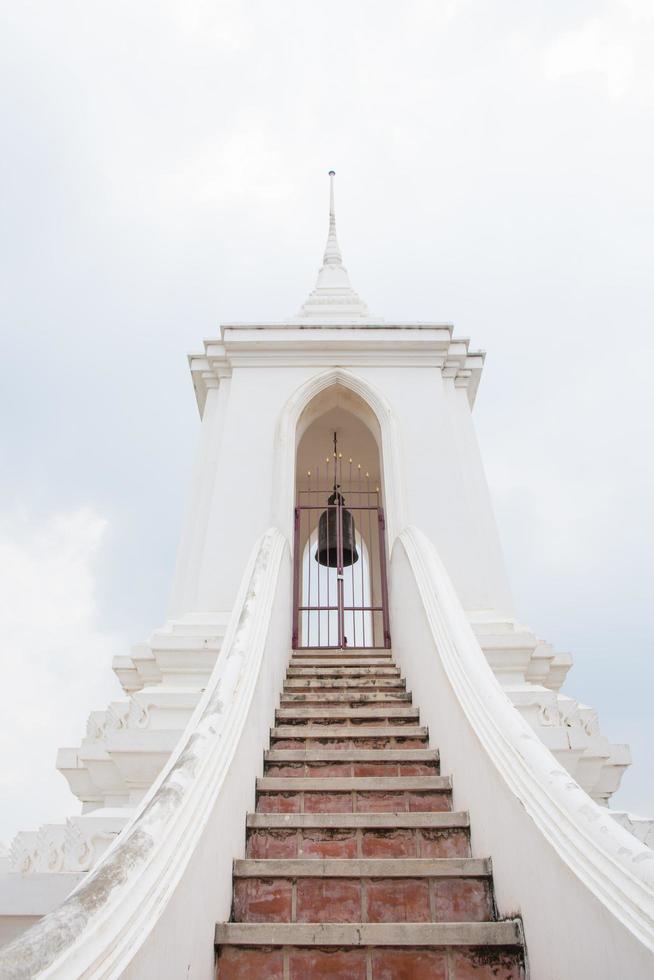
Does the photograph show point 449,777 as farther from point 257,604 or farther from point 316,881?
point 257,604

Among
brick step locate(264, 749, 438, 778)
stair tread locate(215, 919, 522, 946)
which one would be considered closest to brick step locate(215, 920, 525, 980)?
stair tread locate(215, 919, 522, 946)

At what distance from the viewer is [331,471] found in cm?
1127

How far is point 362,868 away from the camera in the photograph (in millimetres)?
3127

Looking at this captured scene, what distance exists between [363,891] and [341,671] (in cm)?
292

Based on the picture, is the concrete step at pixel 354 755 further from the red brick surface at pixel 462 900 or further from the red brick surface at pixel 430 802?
the red brick surface at pixel 462 900

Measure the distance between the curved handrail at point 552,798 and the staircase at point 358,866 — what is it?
0.55 m

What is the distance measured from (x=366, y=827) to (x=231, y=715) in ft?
3.12

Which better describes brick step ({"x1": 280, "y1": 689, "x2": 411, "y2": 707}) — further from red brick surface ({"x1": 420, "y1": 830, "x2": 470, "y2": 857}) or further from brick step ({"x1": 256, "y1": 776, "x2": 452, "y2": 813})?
red brick surface ({"x1": 420, "y1": 830, "x2": 470, "y2": 857})

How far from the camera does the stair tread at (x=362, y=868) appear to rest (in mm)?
3090

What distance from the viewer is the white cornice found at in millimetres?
8891

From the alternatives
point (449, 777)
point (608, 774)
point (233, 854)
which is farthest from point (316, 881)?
point (608, 774)

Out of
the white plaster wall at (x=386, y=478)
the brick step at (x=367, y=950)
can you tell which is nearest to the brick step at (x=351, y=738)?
the brick step at (x=367, y=950)

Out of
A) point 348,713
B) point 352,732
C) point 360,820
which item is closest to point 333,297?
point 348,713

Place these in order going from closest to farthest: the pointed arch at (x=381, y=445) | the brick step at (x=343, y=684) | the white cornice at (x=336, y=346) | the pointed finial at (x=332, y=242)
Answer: the brick step at (x=343, y=684) → the pointed arch at (x=381, y=445) → the white cornice at (x=336, y=346) → the pointed finial at (x=332, y=242)
